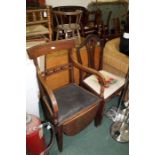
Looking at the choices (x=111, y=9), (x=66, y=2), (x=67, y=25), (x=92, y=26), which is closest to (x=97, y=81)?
(x=67, y=25)

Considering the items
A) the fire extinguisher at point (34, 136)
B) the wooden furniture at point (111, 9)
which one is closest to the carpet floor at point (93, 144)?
the fire extinguisher at point (34, 136)

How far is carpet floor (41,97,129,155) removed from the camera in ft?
5.83

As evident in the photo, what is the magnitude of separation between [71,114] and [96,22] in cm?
270

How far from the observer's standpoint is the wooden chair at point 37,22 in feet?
9.02

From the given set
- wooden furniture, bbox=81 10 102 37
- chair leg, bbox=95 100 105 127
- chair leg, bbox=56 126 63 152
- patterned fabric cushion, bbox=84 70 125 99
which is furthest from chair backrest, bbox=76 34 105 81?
wooden furniture, bbox=81 10 102 37

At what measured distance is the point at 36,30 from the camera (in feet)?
9.18

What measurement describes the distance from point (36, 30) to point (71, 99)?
4.72 feet

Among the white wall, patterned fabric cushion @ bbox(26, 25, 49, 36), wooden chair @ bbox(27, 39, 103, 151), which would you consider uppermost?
the white wall

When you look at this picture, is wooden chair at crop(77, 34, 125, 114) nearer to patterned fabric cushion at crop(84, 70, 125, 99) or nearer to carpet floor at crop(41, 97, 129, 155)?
patterned fabric cushion at crop(84, 70, 125, 99)

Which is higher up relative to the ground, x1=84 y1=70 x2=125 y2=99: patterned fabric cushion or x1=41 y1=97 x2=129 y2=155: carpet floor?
x1=84 y1=70 x2=125 y2=99: patterned fabric cushion

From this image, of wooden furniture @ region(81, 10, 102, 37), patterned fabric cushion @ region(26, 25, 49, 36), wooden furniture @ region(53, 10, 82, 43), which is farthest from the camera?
wooden furniture @ region(81, 10, 102, 37)

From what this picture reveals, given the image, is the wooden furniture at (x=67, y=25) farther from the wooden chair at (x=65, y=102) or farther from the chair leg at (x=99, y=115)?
the chair leg at (x=99, y=115)

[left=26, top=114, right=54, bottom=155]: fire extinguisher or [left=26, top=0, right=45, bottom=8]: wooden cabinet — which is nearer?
[left=26, top=114, right=54, bottom=155]: fire extinguisher
